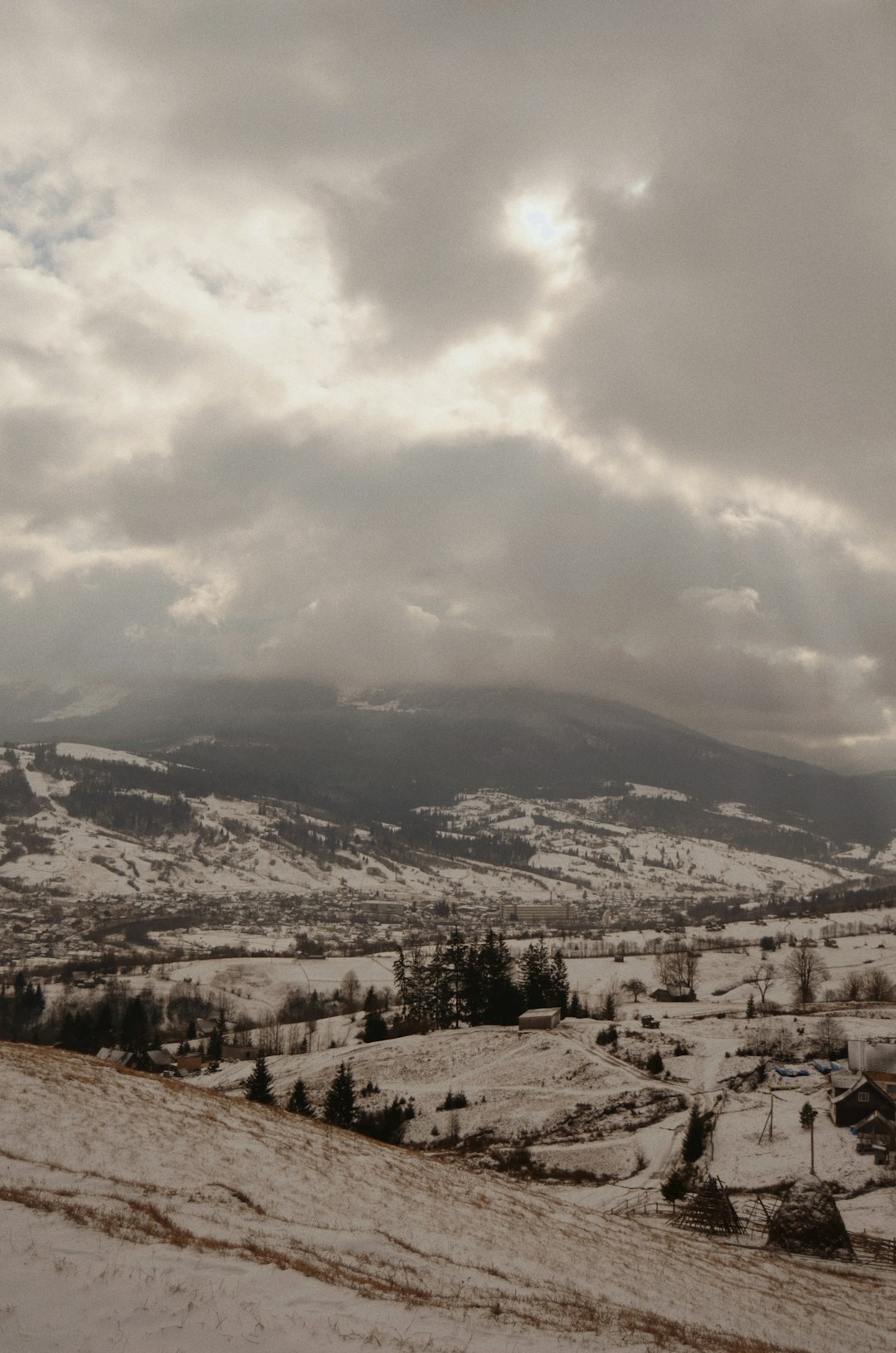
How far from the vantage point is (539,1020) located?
8812 cm

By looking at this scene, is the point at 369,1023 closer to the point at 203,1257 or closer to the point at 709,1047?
the point at 709,1047

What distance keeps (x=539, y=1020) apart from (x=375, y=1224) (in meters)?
69.6

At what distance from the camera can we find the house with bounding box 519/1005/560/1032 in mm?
87812

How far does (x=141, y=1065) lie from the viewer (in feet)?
313

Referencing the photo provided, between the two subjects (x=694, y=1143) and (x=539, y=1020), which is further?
(x=539, y=1020)

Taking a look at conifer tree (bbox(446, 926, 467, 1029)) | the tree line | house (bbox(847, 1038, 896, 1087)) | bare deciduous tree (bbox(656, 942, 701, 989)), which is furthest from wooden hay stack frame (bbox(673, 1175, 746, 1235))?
bare deciduous tree (bbox(656, 942, 701, 989))

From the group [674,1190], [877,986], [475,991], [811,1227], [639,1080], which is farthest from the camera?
[877,986]

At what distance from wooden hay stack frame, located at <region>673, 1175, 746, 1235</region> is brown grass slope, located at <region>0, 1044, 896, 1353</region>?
193 inches

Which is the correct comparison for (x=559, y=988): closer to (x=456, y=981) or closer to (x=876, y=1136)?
→ (x=456, y=981)

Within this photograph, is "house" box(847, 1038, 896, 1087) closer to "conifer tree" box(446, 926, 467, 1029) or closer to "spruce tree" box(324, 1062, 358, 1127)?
"conifer tree" box(446, 926, 467, 1029)

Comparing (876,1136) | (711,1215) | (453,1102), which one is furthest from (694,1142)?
(453,1102)

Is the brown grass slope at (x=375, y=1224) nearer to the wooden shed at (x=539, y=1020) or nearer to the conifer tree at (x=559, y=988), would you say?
the wooden shed at (x=539, y=1020)

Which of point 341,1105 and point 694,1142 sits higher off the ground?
point 694,1142

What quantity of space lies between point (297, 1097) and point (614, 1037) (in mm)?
40811
